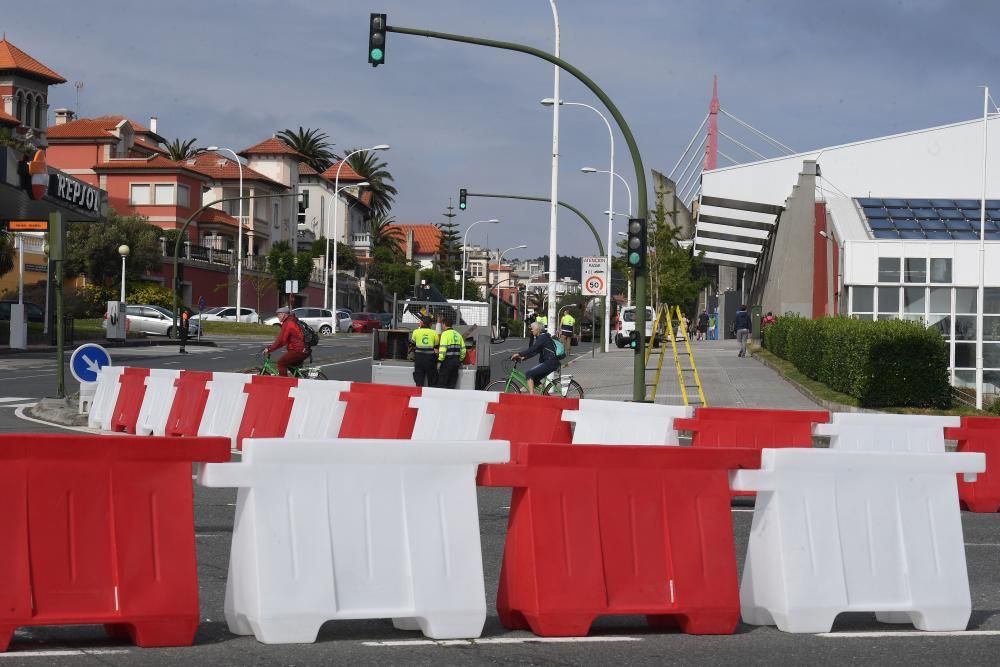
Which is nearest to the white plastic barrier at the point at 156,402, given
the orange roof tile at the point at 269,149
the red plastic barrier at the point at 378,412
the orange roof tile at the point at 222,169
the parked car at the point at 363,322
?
the red plastic barrier at the point at 378,412

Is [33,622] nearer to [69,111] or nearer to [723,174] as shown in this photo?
[723,174]

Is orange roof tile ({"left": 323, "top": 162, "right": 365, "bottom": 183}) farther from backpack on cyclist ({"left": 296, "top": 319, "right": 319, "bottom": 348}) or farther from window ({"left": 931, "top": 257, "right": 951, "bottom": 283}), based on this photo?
backpack on cyclist ({"left": 296, "top": 319, "right": 319, "bottom": 348})

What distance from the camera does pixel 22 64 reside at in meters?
73.7

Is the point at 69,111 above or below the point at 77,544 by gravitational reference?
above

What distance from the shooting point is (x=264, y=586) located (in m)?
5.77

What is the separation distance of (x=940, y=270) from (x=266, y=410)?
22.6 metres

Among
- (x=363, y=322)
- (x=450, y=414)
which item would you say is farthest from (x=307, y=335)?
(x=363, y=322)

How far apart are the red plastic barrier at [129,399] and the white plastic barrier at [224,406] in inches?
58.9

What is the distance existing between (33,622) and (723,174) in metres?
51.5

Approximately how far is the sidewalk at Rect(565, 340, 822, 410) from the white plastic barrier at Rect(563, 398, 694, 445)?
568 inches

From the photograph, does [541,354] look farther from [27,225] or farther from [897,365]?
[27,225]

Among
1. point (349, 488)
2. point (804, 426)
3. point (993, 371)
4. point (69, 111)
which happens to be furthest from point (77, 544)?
point (69, 111)

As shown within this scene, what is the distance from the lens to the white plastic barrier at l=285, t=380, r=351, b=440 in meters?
14.3

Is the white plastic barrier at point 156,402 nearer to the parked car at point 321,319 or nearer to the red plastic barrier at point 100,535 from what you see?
the red plastic barrier at point 100,535
